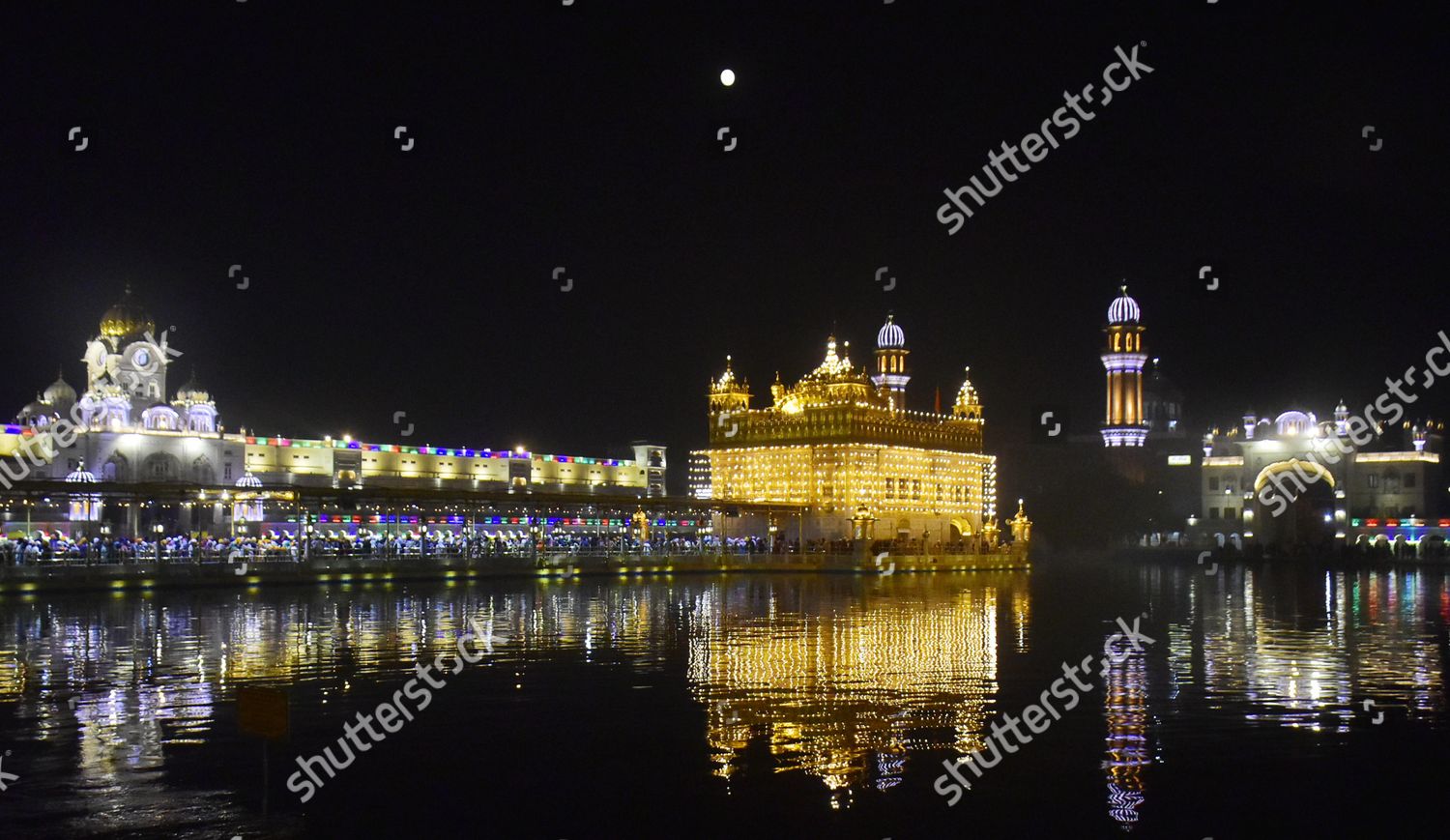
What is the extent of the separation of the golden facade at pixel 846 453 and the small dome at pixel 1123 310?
236 feet

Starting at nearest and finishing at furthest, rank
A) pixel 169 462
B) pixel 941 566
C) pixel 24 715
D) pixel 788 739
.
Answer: pixel 788 739, pixel 24 715, pixel 941 566, pixel 169 462

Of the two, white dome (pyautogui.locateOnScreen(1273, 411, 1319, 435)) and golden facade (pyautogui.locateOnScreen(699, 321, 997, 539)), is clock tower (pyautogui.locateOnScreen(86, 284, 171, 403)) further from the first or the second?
white dome (pyautogui.locateOnScreen(1273, 411, 1319, 435))

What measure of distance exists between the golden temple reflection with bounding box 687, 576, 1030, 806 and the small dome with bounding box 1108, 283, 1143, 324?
417ft

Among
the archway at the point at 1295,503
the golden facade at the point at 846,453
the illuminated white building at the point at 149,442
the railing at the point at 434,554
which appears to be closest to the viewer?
the railing at the point at 434,554

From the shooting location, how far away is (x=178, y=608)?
3703 centimetres

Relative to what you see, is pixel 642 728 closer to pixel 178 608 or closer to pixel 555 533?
A: pixel 178 608

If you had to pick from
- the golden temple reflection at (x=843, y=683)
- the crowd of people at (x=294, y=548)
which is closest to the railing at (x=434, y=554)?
the crowd of people at (x=294, y=548)

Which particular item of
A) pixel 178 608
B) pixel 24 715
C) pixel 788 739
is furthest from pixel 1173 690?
pixel 178 608

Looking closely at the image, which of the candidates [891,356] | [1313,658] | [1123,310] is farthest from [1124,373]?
[1313,658]

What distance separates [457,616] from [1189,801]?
2333 cm

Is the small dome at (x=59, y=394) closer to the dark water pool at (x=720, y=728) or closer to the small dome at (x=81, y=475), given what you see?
the small dome at (x=81, y=475)

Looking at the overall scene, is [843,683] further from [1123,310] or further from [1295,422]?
[1123,310]

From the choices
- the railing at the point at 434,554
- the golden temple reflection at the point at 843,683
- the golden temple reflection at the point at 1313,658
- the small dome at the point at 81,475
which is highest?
the small dome at the point at 81,475

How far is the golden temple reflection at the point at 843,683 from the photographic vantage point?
15.7m
